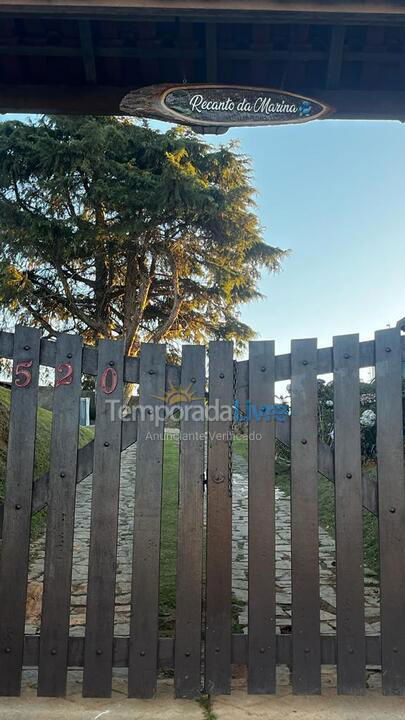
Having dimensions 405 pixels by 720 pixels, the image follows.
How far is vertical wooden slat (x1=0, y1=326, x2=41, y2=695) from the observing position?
245 centimetres

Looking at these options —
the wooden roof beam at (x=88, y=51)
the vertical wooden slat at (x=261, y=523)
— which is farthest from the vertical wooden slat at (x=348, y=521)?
the wooden roof beam at (x=88, y=51)

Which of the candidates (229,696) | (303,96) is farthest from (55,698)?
(303,96)

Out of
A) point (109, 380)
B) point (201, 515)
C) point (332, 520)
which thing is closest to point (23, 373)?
point (109, 380)

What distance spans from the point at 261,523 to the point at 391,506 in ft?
2.02

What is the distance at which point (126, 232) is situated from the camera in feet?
53.4

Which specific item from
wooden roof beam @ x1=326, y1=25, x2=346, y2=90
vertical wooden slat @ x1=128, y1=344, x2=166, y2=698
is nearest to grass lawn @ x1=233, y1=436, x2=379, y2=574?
vertical wooden slat @ x1=128, y1=344, x2=166, y2=698

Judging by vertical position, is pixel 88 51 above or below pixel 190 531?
above

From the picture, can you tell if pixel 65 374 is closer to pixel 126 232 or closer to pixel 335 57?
pixel 335 57

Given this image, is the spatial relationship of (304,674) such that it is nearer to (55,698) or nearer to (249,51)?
(55,698)

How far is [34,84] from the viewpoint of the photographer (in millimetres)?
3043

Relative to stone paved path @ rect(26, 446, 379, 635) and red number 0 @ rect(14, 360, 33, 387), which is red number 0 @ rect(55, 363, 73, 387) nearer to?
red number 0 @ rect(14, 360, 33, 387)

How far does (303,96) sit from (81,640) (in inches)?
117

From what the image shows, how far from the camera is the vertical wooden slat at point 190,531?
2447 millimetres

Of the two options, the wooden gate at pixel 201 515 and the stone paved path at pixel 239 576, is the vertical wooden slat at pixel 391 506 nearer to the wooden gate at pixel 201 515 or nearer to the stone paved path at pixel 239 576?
the wooden gate at pixel 201 515
